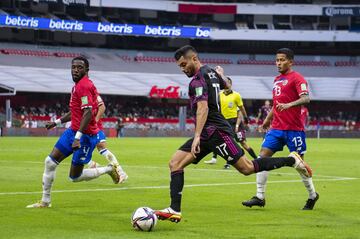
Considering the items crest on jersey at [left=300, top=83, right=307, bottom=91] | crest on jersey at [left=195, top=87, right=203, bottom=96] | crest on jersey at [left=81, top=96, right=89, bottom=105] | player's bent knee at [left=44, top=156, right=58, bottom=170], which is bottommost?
player's bent knee at [left=44, top=156, right=58, bottom=170]

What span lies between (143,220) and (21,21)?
64.3 meters

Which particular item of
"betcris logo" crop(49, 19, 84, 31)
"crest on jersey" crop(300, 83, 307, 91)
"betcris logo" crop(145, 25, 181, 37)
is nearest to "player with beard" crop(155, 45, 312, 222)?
"crest on jersey" crop(300, 83, 307, 91)

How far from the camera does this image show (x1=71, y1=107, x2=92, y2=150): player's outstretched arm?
12210 millimetres

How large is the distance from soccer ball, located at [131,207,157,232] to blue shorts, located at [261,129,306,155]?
11.9 ft

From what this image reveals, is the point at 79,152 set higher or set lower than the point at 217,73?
lower

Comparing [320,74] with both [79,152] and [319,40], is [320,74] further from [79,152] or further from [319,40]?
[79,152]

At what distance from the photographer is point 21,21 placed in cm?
7156

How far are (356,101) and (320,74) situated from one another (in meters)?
6.38

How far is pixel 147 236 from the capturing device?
30.8ft

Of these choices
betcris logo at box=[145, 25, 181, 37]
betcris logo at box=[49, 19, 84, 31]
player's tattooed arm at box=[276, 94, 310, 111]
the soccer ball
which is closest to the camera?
the soccer ball

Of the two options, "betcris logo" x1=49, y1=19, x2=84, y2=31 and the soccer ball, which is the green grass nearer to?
the soccer ball

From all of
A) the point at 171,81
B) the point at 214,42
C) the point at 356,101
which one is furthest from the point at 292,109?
the point at 214,42

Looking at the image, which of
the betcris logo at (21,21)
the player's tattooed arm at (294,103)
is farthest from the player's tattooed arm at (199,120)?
the betcris logo at (21,21)

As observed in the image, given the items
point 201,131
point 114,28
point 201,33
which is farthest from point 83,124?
point 201,33
